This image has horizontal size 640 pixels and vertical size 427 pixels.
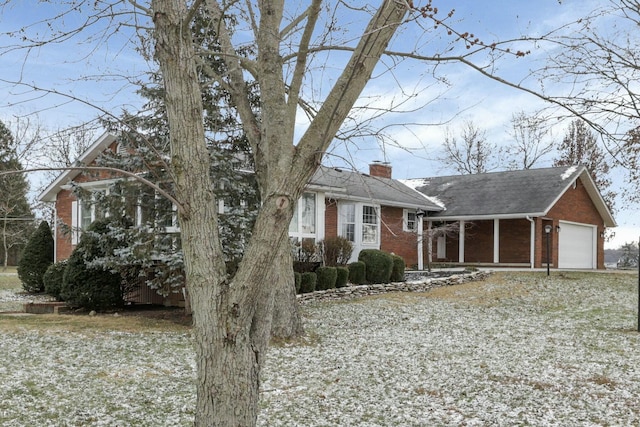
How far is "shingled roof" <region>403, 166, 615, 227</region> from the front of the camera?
936 inches

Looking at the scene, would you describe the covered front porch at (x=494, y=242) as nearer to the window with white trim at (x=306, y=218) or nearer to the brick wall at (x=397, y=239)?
the brick wall at (x=397, y=239)

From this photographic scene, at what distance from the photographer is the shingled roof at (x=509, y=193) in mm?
23781

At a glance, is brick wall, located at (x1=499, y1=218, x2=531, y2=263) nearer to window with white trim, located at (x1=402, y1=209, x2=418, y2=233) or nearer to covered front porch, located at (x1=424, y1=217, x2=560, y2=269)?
covered front porch, located at (x1=424, y1=217, x2=560, y2=269)

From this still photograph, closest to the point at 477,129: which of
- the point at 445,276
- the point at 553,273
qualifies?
the point at 553,273

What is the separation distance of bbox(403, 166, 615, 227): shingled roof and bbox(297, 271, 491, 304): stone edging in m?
4.15

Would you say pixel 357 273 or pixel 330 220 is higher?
pixel 330 220

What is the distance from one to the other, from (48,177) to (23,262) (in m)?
18.1

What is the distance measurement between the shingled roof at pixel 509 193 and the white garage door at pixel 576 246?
1603 mm

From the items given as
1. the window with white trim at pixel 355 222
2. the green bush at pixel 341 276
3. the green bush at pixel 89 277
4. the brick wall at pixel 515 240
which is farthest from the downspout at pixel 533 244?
the green bush at pixel 89 277

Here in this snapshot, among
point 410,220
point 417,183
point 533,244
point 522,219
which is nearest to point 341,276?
point 410,220

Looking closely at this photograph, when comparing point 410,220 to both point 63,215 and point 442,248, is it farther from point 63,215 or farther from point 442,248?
point 63,215

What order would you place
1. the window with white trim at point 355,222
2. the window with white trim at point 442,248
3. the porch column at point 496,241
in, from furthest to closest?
the window with white trim at point 442,248 → the porch column at point 496,241 → the window with white trim at point 355,222

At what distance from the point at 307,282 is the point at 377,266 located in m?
3.64

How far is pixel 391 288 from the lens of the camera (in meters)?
16.9
